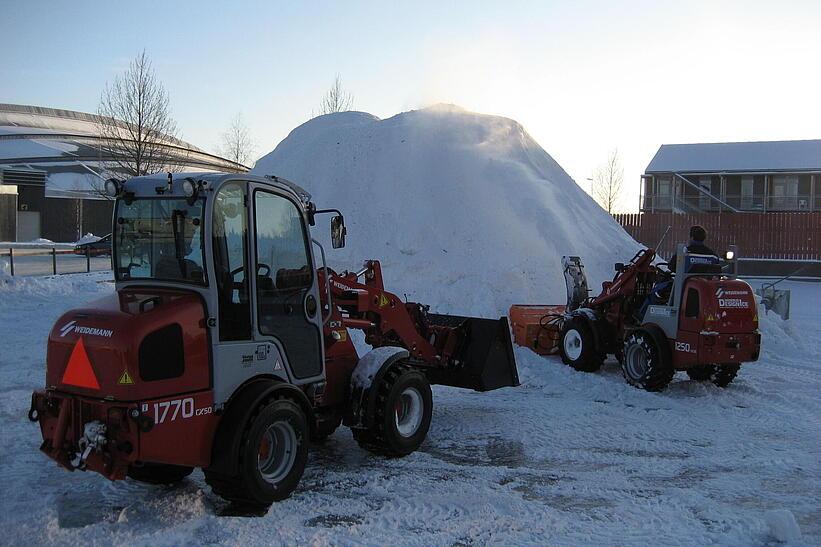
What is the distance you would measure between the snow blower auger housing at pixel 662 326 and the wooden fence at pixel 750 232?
673 inches

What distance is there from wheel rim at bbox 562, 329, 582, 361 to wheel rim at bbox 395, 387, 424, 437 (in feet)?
16.3

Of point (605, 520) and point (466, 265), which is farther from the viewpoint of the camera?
point (466, 265)

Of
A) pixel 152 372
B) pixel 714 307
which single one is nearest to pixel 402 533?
pixel 152 372

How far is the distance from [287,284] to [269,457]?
4.34ft

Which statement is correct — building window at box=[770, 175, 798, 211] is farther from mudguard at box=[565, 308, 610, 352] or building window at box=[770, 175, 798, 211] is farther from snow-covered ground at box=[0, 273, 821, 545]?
snow-covered ground at box=[0, 273, 821, 545]

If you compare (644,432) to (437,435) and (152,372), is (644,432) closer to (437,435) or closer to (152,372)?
(437,435)

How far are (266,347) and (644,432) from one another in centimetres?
451

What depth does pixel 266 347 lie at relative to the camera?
18.6ft

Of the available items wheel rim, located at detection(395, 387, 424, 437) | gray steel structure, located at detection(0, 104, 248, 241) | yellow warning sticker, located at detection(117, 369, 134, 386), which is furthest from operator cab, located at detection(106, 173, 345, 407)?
gray steel structure, located at detection(0, 104, 248, 241)

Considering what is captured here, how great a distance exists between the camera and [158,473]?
5863 millimetres

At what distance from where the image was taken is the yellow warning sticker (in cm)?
475

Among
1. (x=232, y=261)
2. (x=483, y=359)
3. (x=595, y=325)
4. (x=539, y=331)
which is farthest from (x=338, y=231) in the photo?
(x=539, y=331)

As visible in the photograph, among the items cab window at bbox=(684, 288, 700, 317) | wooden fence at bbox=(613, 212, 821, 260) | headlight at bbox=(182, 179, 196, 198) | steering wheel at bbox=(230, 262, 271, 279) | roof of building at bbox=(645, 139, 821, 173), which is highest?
roof of building at bbox=(645, 139, 821, 173)

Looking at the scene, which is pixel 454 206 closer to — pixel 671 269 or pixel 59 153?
pixel 671 269
